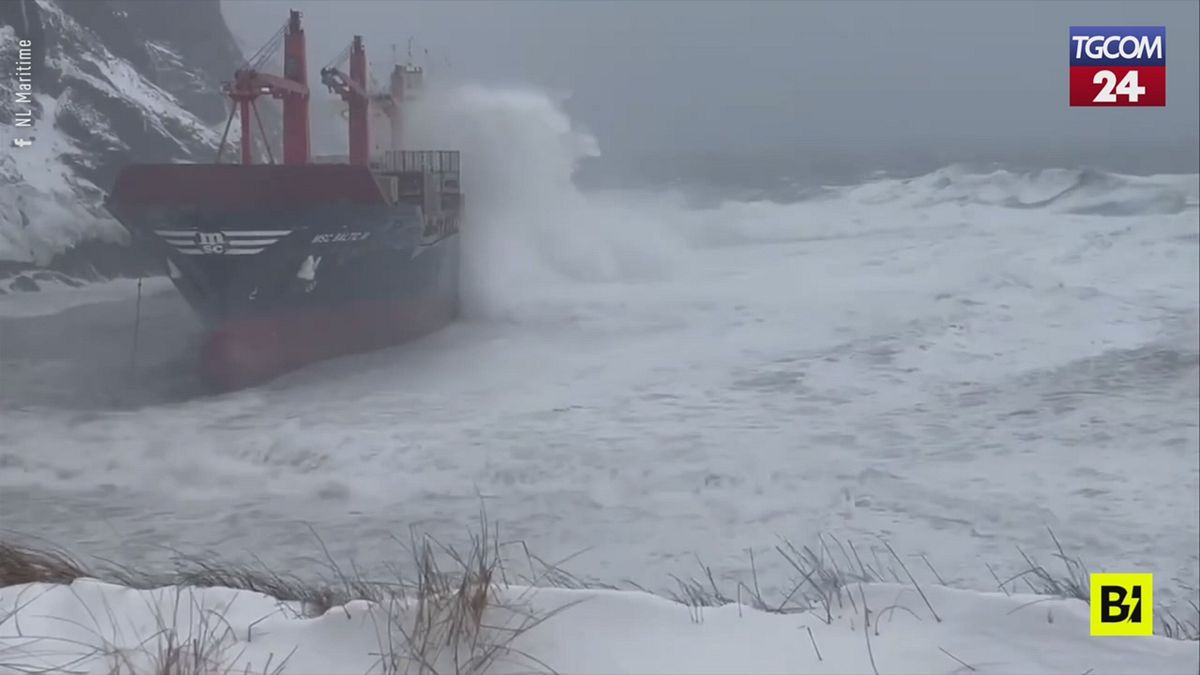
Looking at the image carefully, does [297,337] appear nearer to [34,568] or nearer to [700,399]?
[34,568]

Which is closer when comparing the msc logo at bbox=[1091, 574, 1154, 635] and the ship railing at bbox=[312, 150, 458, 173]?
the msc logo at bbox=[1091, 574, 1154, 635]

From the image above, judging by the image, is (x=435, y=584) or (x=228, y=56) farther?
(x=228, y=56)

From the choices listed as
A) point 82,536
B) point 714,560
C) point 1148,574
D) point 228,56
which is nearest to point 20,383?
point 82,536

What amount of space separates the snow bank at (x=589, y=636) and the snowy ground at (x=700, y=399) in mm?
802

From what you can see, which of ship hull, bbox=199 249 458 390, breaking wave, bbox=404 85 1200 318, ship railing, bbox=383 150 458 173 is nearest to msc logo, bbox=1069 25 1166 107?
breaking wave, bbox=404 85 1200 318

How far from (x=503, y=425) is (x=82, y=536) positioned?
1.35 meters

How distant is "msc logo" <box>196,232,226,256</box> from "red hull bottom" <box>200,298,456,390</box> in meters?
0.24

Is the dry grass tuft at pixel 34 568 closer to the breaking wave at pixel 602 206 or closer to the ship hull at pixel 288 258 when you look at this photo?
the ship hull at pixel 288 258

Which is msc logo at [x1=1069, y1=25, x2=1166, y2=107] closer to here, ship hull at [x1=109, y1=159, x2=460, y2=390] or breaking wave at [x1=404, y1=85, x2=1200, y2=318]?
breaking wave at [x1=404, y1=85, x2=1200, y2=318]

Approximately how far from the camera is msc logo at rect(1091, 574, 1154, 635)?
240 centimetres

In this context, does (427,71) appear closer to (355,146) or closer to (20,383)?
(355,146)

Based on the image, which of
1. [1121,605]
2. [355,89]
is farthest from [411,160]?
[1121,605]

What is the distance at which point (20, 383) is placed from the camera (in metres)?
3.31

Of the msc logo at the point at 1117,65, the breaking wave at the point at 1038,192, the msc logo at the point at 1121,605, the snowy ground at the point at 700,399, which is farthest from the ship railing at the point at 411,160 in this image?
the msc logo at the point at 1121,605
